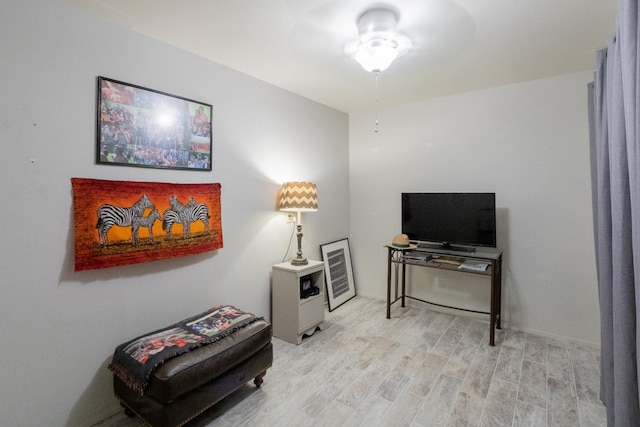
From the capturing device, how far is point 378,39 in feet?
6.38

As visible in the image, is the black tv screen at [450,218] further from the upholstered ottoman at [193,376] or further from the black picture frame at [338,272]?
the upholstered ottoman at [193,376]

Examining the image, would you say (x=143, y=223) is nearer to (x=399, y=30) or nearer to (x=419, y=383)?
(x=399, y=30)

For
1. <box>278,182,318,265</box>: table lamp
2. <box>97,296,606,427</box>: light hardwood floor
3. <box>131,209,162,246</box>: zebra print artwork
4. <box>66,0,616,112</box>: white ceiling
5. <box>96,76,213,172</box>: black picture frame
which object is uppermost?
<box>66,0,616,112</box>: white ceiling

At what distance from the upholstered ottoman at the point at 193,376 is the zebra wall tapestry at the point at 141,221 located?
1.78 feet

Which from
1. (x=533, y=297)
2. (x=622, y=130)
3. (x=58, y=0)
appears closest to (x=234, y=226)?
(x=58, y=0)

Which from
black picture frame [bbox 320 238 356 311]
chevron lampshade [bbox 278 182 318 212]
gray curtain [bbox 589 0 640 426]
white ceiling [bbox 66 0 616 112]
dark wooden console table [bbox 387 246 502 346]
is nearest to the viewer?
gray curtain [bbox 589 0 640 426]

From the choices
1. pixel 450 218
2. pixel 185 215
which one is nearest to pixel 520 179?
pixel 450 218

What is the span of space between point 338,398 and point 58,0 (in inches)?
115

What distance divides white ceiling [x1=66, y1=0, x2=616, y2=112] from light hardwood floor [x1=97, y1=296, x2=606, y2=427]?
242 centimetres

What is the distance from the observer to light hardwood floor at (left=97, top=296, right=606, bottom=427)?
1.90m

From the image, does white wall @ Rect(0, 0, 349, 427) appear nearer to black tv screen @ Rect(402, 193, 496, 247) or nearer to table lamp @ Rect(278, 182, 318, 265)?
table lamp @ Rect(278, 182, 318, 265)

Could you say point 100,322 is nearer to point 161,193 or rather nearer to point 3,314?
point 3,314

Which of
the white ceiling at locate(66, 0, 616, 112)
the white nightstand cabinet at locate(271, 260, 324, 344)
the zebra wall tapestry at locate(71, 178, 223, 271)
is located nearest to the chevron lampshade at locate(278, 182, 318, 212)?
the white nightstand cabinet at locate(271, 260, 324, 344)

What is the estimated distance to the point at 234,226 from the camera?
2.75 metres
